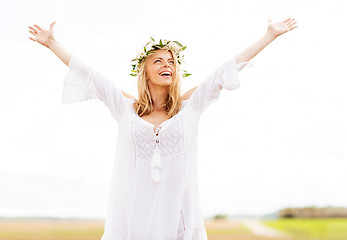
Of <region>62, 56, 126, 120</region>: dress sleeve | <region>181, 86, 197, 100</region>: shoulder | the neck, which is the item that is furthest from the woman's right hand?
<region>181, 86, 197, 100</region>: shoulder

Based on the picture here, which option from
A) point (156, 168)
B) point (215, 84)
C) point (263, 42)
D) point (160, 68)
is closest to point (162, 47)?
point (160, 68)

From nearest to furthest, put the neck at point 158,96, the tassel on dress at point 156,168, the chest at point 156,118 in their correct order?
1. the tassel on dress at point 156,168
2. the chest at point 156,118
3. the neck at point 158,96

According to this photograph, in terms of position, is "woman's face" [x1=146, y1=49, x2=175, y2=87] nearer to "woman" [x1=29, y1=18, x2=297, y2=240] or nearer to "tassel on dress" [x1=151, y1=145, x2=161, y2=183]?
"woman" [x1=29, y1=18, x2=297, y2=240]

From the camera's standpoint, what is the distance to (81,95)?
2.96m

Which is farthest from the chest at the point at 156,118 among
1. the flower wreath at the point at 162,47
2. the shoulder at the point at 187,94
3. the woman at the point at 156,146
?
the flower wreath at the point at 162,47

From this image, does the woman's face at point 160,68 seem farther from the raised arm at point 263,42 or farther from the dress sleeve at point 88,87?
the raised arm at point 263,42

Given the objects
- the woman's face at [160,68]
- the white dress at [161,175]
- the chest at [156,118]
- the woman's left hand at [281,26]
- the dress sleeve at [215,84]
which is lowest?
the white dress at [161,175]

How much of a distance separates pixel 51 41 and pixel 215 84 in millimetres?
1026

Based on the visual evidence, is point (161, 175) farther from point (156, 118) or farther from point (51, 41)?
point (51, 41)

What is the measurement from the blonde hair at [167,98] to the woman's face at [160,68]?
0.09ft

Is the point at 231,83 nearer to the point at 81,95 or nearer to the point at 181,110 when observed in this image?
the point at 181,110

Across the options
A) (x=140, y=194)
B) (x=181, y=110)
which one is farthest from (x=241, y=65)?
(x=140, y=194)

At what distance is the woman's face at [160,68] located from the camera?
2.97 m

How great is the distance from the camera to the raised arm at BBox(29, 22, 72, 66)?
2.94 meters
